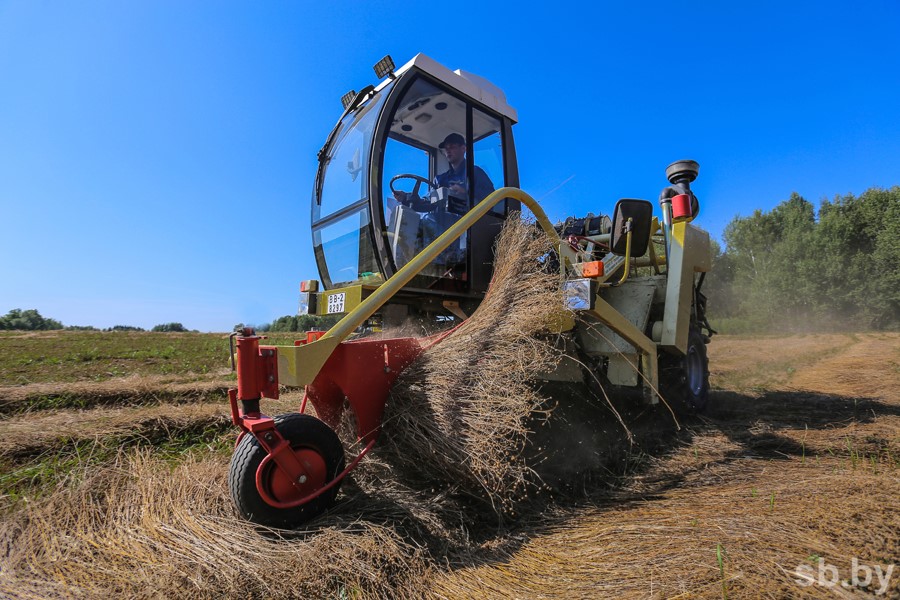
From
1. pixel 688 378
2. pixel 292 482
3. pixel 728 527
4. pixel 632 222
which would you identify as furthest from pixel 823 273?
pixel 292 482

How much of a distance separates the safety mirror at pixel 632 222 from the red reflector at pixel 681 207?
4.21ft

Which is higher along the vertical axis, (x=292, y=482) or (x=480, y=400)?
(x=480, y=400)

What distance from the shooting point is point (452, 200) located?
3.95 meters

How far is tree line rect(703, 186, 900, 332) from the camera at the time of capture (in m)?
31.4

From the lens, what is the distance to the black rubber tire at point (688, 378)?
14.4 feet

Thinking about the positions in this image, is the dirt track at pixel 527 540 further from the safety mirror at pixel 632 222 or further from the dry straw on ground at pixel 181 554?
the safety mirror at pixel 632 222

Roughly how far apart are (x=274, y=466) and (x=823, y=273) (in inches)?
1726

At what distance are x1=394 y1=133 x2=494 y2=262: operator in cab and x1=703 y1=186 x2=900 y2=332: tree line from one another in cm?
2997

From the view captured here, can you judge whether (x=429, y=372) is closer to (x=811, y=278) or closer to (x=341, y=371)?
(x=341, y=371)

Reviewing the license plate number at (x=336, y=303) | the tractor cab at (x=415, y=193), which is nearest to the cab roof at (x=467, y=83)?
the tractor cab at (x=415, y=193)

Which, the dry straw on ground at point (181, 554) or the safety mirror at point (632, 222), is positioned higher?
the safety mirror at point (632, 222)

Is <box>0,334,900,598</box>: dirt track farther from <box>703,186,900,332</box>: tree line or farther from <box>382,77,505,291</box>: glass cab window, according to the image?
<box>703,186,900,332</box>: tree line

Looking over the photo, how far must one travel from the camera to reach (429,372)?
2508 mm

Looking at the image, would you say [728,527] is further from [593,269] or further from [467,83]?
[467,83]
